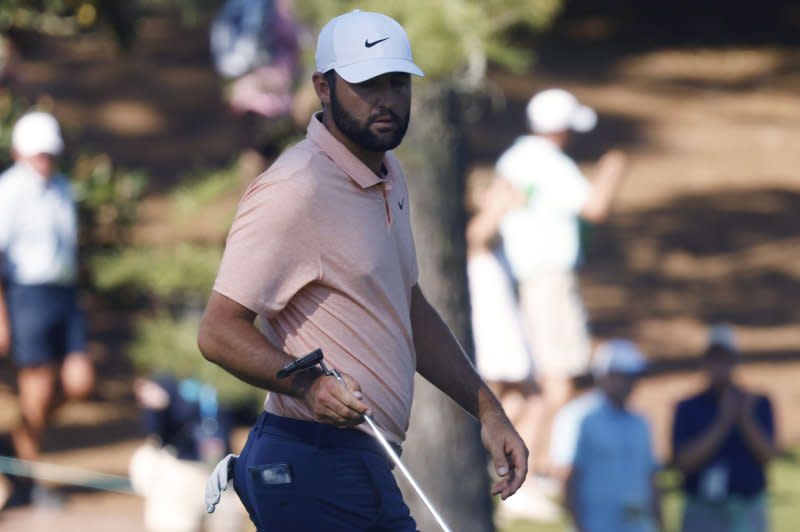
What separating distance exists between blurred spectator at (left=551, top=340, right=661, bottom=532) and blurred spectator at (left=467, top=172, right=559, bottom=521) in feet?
3.69

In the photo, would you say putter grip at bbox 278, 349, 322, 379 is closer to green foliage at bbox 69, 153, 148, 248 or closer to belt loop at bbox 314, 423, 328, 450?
belt loop at bbox 314, 423, 328, 450

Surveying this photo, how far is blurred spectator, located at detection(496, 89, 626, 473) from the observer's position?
390 inches

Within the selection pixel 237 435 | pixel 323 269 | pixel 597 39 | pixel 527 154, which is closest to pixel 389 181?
pixel 323 269

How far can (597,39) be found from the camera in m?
20.9

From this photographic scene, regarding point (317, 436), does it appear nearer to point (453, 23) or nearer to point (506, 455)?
point (506, 455)

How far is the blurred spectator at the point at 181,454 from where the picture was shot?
27.7 feet

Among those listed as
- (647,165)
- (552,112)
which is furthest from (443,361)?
(647,165)

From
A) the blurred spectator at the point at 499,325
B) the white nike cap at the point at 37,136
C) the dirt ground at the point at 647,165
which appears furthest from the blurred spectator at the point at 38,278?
the blurred spectator at the point at 499,325

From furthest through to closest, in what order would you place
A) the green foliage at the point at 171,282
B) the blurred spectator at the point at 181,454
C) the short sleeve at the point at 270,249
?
the green foliage at the point at 171,282 → the blurred spectator at the point at 181,454 → the short sleeve at the point at 270,249

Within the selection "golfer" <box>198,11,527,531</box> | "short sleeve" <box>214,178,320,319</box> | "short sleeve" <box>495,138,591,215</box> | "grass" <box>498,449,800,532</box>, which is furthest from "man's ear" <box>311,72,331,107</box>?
"short sleeve" <box>495,138,591,215</box>

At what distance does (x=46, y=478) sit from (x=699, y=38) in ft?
43.6

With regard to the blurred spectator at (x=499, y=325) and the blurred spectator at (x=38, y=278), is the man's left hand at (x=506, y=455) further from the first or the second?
the blurred spectator at (x=38, y=278)

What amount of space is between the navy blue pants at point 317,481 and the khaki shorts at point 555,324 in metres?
5.71

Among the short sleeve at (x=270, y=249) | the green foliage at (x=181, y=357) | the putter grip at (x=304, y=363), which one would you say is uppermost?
the short sleeve at (x=270, y=249)
